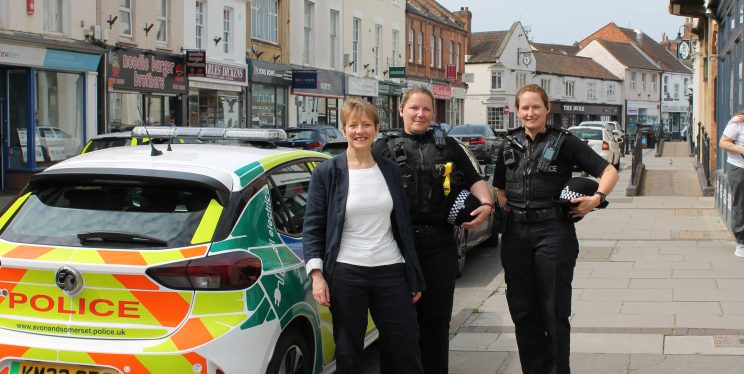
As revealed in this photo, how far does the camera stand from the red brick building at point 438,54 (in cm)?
4741

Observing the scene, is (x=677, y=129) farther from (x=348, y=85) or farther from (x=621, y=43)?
(x=348, y=85)

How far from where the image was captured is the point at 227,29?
29.4 metres

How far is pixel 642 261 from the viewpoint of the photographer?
399 inches

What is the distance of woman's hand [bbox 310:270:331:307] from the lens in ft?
14.2

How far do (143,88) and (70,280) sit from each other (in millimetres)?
21390

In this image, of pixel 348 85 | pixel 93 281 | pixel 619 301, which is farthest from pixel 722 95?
pixel 348 85

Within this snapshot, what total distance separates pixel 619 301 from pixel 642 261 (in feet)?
7.63

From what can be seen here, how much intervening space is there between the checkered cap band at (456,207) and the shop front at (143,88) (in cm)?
1850


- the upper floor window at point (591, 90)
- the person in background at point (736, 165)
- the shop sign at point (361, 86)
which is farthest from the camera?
the upper floor window at point (591, 90)

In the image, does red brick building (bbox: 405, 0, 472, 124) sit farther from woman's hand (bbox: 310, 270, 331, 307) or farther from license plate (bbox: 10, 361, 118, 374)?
license plate (bbox: 10, 361, 118, 374)

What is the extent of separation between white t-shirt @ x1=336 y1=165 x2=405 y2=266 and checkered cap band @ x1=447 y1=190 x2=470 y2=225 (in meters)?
0.53

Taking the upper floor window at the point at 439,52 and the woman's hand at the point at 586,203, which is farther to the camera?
the upper floor window at the point at 439,52

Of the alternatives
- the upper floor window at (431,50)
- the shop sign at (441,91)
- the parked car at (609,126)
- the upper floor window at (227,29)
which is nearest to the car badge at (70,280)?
the upper floor window at (227,29)

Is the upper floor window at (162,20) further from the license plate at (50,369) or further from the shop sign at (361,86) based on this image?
the license plate at (50,369)
